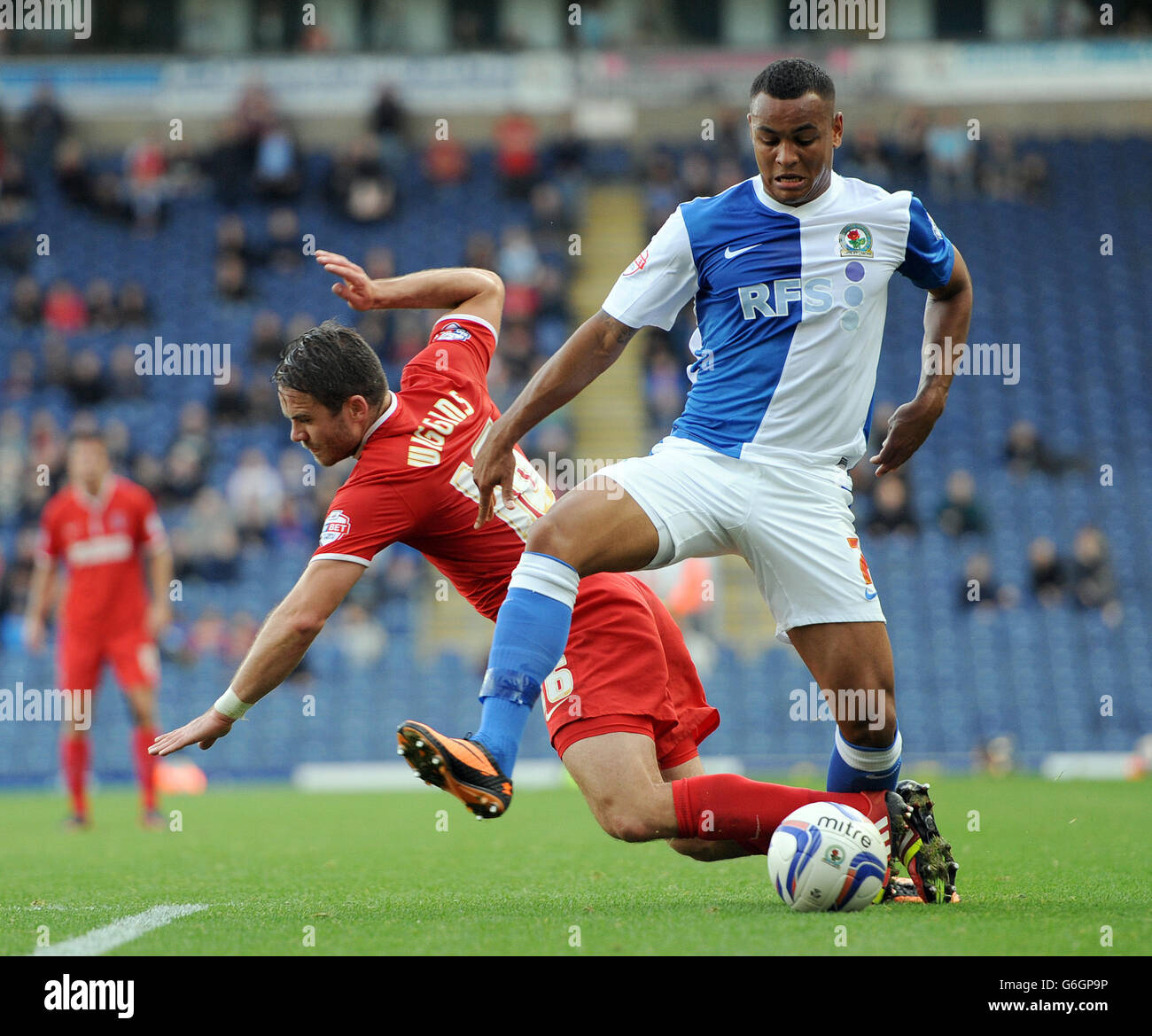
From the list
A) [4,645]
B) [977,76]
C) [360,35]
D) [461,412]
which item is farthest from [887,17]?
[461,412]

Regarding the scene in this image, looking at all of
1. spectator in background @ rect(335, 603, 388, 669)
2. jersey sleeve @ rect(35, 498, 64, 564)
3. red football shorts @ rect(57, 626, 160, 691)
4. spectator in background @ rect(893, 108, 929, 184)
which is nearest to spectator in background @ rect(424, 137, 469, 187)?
spectator in background @ rect(893, 108, 929, 184)

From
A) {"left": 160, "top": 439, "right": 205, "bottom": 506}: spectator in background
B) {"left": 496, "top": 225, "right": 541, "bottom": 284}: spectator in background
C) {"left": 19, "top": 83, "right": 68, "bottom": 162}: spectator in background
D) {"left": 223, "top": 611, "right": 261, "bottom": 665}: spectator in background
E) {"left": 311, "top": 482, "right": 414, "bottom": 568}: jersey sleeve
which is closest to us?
{"left": 311, "top": 482, "right": 414, "bottom": 568}: jersey sleeve

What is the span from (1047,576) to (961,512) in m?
1.17

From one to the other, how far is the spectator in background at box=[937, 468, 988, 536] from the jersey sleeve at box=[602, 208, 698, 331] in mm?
12501

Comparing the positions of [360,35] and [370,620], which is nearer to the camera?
[370,620]

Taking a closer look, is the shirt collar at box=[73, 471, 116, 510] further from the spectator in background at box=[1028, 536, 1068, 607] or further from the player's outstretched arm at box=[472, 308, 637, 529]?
the spectator in background at box=[1028, 536, 1068, 607]

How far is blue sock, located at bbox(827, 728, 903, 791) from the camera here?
4684 mm

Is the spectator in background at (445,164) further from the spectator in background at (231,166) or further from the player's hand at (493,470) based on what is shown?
the player's hand at (493,470)

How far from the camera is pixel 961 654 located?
51.2 ft

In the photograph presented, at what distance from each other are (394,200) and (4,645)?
9.01m

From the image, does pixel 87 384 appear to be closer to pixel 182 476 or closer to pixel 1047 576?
pixel 182 476

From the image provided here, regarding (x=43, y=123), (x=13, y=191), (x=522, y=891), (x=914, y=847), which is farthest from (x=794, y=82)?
(x=43, y=123)

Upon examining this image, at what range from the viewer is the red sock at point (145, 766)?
9.62 m
